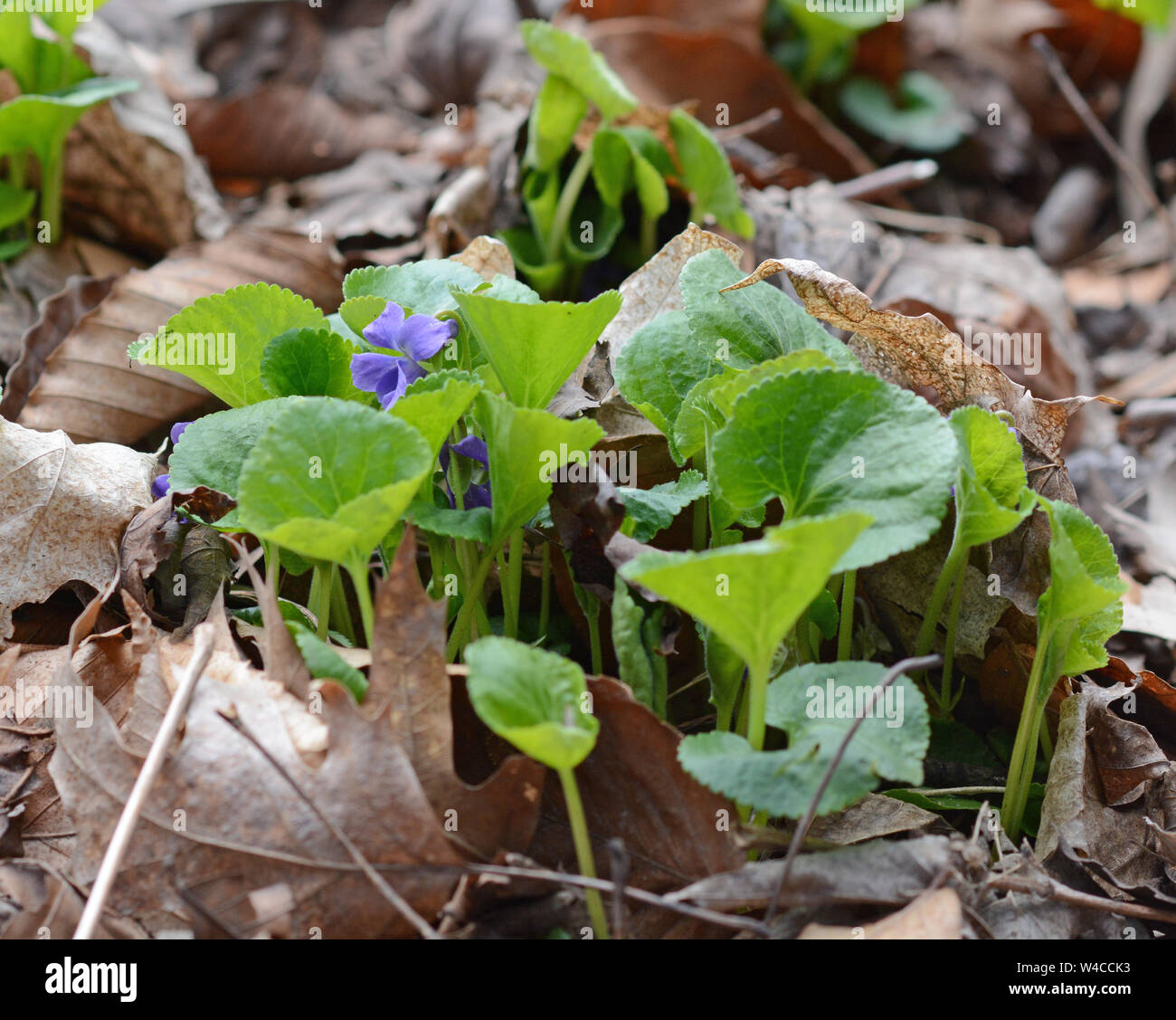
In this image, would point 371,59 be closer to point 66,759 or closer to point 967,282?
point 967,282

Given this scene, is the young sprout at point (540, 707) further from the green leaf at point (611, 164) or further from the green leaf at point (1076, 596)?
the green leaf at point (611, 164)

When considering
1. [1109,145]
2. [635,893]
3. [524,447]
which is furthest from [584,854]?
[1109,145]

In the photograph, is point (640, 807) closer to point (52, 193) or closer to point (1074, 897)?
point (1074, 897)

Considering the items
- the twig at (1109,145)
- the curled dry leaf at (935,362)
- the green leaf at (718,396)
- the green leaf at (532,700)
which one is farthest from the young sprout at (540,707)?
the twig at (1109,145)

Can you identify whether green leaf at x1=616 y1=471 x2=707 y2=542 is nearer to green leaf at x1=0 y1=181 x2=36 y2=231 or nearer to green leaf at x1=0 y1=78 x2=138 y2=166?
green leaf at x1=0 y1=78 x2=138 y2=166

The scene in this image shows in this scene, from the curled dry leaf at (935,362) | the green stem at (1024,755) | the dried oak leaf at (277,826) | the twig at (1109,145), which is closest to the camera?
the dried oak leaf at (277,826)

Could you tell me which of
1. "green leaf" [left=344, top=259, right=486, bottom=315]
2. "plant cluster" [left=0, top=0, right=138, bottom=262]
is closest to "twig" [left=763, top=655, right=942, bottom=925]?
"green leaf" [left=344, top=259, right=486, bottom=315]
